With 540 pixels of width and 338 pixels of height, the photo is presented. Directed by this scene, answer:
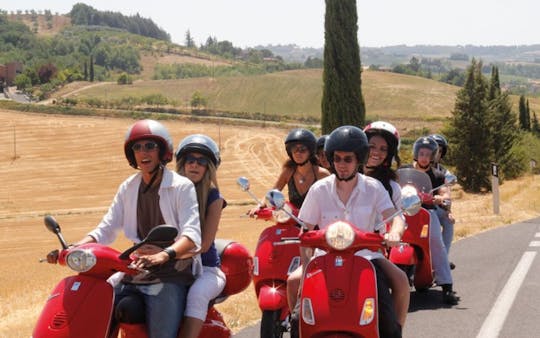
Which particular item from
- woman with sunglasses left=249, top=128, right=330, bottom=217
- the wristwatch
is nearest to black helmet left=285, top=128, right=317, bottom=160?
woman with sunglasses left=249, top=128, right=330, bottom=217

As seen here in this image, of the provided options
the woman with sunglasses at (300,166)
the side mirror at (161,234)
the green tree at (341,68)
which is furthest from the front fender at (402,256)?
the green tree at (341,68)

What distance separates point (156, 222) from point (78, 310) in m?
0.95

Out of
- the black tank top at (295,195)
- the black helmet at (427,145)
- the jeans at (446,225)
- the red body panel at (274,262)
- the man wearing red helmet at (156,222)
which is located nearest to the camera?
the man wearing red helmet at (156,222)

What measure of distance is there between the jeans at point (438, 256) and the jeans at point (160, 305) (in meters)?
4.84

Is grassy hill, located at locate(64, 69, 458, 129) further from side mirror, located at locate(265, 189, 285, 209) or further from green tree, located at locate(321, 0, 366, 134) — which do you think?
side mirror, located at locate(265, 189, 285, 209)

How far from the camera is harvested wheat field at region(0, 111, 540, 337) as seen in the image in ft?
46.7

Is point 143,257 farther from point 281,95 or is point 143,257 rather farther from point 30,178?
point 281,95

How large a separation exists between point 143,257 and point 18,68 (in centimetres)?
20146

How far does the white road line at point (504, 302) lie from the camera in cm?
754

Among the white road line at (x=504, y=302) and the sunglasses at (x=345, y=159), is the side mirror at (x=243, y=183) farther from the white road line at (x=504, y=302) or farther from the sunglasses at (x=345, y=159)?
the white road line at (x=504, y=302)

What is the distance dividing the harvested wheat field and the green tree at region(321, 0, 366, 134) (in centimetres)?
417

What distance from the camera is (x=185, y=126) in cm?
10494

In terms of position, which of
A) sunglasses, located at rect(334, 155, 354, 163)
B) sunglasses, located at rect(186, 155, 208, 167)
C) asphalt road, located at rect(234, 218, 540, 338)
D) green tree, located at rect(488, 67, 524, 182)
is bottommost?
green tree, located at rect(488, 67, 524, 182)

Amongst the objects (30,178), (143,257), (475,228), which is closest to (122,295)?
(143,257)
